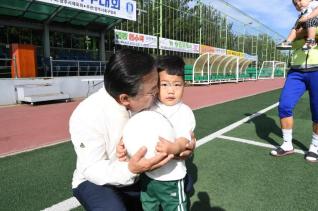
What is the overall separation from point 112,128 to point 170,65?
615 mm

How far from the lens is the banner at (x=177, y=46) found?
906 inches

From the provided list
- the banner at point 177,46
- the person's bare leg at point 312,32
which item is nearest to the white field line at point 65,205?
the person's bare leg at point 312,32

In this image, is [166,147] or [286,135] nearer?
[166,147]

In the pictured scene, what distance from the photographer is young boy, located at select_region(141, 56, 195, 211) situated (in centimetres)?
205

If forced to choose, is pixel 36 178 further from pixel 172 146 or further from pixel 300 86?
pixel 300 86

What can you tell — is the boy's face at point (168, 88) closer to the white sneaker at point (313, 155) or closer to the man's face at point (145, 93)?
the man's face at point (145, 93)

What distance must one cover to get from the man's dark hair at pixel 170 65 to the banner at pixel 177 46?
2071cm

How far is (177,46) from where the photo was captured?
2522 cm

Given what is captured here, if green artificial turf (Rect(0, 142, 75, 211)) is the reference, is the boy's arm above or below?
above

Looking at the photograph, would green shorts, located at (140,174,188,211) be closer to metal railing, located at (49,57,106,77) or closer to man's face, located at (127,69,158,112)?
man's face, located at (127,69,158,112)

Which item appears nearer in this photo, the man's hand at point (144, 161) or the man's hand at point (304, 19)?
the man's hand at point (144, 161)

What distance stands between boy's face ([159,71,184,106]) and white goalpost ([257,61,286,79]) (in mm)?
32599

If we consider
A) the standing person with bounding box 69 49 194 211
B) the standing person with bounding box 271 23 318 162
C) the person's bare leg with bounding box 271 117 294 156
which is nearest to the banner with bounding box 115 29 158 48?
the standing person with bounding box 271 23 318 162

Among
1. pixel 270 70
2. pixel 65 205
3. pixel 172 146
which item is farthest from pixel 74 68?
pixel 270 70
